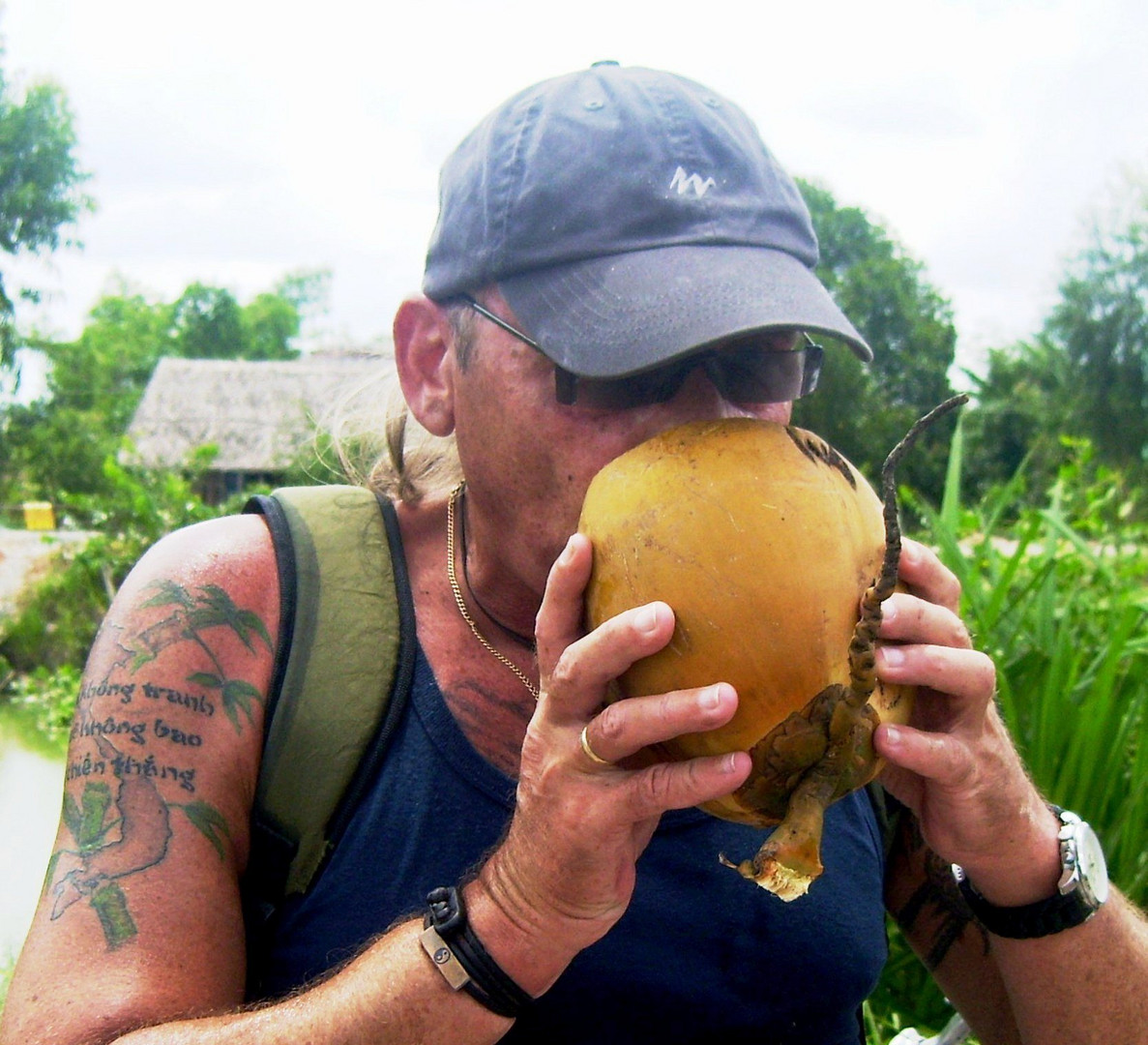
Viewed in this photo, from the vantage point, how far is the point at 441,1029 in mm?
1148

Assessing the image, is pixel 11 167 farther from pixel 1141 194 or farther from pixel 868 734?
pixel 868 734

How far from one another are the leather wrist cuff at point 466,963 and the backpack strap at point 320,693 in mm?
247

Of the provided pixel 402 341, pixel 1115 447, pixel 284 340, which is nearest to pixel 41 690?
pixel 402 341

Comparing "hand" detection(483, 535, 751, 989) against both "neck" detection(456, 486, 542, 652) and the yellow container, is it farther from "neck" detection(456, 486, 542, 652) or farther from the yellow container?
the yellow container

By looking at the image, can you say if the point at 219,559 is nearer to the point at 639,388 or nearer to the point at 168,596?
the point at 168,596

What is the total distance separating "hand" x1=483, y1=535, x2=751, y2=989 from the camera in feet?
3.16

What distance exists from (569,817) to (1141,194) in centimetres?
3029

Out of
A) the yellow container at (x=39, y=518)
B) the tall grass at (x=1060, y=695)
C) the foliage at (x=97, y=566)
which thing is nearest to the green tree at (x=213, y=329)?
the yellow container at (x=39, y=518)

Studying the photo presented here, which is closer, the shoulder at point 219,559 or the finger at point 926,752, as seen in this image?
the finger at point 926,752

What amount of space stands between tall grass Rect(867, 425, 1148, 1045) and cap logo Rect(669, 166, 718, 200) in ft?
4.53

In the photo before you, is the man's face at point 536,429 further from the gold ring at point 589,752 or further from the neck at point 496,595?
the gold ring at point 589,752

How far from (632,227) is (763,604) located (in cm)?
54

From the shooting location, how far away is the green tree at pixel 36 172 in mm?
28125

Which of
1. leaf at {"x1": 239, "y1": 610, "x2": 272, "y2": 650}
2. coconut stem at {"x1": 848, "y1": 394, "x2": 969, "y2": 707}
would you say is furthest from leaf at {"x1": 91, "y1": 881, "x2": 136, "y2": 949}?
coconut stem at {"x1": 848, "y1": 394, "x2": 969, "y2": 707}
